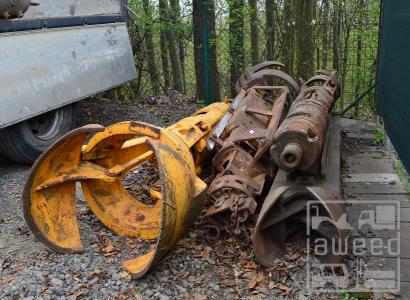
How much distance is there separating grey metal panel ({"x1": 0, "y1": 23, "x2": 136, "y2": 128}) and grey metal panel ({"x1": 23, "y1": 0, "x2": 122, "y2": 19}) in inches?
10.7

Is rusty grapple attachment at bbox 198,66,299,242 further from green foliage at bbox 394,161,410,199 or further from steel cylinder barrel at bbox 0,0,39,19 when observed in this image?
steel cylinder barrel at bbox 0,0,39,19

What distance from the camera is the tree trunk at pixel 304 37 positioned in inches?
326

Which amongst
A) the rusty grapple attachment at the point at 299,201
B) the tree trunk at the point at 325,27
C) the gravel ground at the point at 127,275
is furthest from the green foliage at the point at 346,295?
the tree trunk at the point at 325,27

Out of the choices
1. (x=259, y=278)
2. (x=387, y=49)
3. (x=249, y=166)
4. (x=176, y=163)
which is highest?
(x=387, y=49)

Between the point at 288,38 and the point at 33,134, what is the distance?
4550mm

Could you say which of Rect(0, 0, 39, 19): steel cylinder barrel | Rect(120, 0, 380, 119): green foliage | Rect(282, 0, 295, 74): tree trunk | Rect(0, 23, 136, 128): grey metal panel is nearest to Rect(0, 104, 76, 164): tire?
Rect(0, 23, 136, 128): grey metal panel

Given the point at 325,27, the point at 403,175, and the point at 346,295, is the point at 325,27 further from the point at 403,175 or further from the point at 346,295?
the point at 346,295

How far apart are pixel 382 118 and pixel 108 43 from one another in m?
4.07


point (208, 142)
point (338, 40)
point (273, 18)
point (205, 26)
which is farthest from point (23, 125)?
point (338, 40)

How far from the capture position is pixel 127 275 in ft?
13.1

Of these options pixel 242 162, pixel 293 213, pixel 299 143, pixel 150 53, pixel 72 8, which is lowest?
pixel 293 213

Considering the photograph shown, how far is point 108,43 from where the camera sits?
769 cm

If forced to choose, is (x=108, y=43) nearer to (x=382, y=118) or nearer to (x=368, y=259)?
(x=382, y=118)

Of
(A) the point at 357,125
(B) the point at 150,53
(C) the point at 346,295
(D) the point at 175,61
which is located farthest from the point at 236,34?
(C) the point at 346,295
